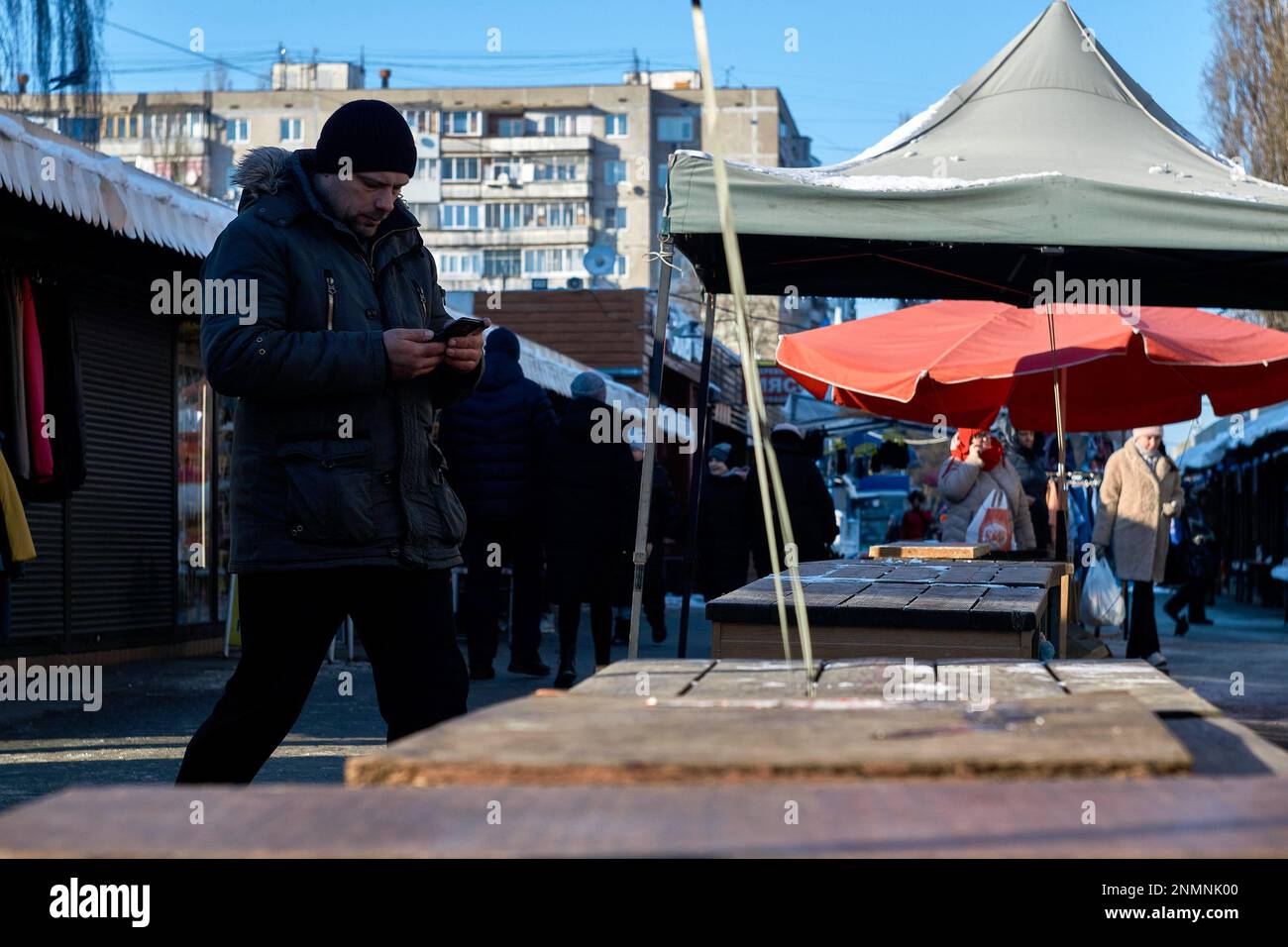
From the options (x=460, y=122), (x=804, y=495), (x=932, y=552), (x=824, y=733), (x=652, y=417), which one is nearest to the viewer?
(x=824, y=733)

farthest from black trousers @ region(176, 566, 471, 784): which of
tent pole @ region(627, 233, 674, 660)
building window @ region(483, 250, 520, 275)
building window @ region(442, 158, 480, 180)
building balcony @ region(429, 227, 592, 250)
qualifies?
building window @ region(442, 158, 480, 180)

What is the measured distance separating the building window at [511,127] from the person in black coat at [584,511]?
91.1 meters

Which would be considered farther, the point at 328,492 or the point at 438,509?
the point at 438,509

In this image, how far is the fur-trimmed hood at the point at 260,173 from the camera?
156 inches

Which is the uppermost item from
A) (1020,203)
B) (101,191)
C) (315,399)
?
(101,191)

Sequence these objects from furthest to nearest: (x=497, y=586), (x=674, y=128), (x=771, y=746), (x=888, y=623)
→ (x=674, y=128)
(x=497, y=586)
(x=888, y=623)
(x=771, y=746)

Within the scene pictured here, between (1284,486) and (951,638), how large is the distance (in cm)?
2216

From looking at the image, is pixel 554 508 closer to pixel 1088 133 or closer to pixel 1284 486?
pixel 1088 133

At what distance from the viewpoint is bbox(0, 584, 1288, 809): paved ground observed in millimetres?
6359

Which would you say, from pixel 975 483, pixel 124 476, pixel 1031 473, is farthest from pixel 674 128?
pixel 124 476

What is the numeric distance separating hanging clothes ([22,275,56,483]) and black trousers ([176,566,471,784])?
14.3ft

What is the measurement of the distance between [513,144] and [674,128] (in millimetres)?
11679

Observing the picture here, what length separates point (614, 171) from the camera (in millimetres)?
99312

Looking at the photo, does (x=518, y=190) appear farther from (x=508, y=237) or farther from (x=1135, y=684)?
(x=1135, y=684)
